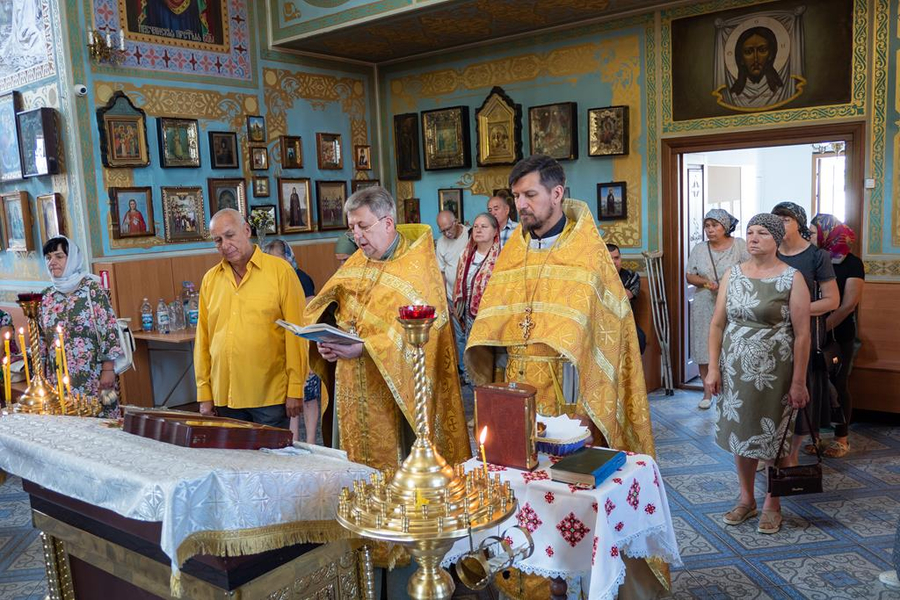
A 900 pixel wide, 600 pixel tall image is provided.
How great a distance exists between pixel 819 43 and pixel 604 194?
2449mm

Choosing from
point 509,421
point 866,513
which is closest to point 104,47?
point 509,421

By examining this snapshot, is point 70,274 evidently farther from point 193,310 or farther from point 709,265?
point 709,265

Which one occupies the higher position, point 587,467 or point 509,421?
point 509,421

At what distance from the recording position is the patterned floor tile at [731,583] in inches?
147

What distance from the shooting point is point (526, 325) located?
3340 millimetres

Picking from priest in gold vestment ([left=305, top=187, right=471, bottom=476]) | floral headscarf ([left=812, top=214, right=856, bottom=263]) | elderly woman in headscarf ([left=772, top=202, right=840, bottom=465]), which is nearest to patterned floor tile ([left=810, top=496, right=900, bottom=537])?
elderly woman in headscarf ([left=772, top=202, right=840, bottom=465])

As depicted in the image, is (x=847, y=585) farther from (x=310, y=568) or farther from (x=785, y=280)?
(x=310, y=568)

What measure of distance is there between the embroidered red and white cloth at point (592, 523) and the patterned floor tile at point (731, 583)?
51.0 inches

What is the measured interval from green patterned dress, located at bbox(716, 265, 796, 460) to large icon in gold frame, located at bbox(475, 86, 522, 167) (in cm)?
487

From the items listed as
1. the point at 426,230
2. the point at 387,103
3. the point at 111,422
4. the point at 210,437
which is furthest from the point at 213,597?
the point at 387,103

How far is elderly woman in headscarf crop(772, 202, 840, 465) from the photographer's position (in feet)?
16.8

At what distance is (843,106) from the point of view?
6773mm

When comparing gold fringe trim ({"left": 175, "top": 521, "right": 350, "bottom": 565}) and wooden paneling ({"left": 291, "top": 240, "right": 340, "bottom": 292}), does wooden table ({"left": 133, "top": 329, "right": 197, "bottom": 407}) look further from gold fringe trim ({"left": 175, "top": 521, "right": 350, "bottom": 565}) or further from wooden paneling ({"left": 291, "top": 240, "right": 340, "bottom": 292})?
gold fringe trim ({"left": 175, "top": 521, "right": 350, "bottom": 565})

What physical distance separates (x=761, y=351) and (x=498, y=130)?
5418mm
